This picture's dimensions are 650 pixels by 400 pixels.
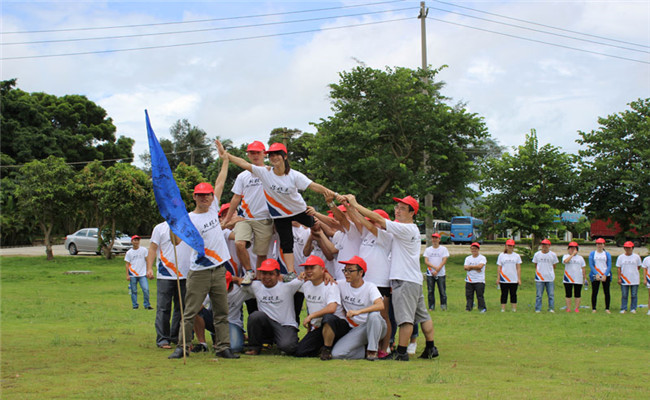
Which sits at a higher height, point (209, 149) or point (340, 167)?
point (209, 149)

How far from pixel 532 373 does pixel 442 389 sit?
73.8 inches

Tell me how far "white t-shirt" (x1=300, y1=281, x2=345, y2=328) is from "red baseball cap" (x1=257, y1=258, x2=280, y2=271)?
54 centimetres

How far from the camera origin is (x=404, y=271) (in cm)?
836

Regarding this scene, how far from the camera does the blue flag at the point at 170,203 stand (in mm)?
7832

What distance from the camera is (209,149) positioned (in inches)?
2675

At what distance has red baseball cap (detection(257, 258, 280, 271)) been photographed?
28.0 ft

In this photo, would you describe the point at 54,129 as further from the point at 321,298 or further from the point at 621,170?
the point at 321,298

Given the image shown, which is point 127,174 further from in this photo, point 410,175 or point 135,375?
point 135,375

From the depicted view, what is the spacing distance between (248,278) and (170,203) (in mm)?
1733

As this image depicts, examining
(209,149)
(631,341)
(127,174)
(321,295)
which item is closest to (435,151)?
(127,174)

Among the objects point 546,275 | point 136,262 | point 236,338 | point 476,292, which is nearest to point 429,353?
point 236,338

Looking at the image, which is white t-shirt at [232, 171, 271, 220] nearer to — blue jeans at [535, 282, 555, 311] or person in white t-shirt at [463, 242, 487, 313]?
person in white t-shirt at [463, 242, 487, 313]

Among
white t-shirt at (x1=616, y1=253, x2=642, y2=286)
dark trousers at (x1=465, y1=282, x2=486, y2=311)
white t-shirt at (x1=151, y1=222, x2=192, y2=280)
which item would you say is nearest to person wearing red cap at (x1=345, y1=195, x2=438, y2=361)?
white t-shirt at (x1=151, y1=222, x2=192, y2=280)

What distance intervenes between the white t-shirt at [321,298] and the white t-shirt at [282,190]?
1084mm
